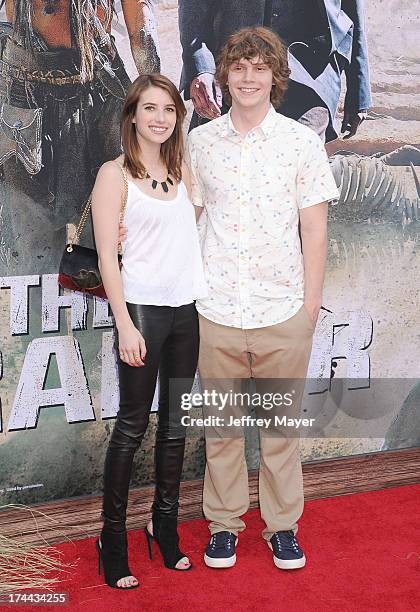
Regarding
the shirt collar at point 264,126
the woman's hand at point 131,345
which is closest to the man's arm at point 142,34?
the shirt collar at point 264,126

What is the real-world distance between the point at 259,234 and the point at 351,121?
1172mm

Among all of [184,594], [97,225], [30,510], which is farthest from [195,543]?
[97,225]

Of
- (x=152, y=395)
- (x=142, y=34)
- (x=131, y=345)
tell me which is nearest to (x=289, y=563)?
(x=152, y=395)

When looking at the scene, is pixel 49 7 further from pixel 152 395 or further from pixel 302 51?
pixel 152 395

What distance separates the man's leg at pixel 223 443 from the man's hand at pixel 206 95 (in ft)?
3.21

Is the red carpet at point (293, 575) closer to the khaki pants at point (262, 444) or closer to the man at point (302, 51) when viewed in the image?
the khaki pants at point (262, 444)

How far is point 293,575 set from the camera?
9.26 feet

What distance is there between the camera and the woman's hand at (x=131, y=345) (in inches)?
98.8

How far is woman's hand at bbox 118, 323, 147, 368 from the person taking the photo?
2510 millimetres

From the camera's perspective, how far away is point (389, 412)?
3.92m

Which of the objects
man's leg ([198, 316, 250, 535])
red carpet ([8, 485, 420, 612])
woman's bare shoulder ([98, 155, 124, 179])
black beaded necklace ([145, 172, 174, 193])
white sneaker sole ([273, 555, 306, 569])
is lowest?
red carpet ([8, 485, 420, 612])

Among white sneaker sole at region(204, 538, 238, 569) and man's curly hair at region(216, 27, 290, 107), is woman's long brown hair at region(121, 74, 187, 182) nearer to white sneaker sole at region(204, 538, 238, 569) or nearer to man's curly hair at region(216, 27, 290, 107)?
man's curly hair at region(216, 27, 290, 107)

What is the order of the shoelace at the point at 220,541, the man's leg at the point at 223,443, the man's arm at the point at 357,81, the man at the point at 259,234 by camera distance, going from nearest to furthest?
the man at the point at 259,234 → the man's leg at the point at 223,443 → the shoelace at the point at 220,541 → the man's arm at the point at 357,81

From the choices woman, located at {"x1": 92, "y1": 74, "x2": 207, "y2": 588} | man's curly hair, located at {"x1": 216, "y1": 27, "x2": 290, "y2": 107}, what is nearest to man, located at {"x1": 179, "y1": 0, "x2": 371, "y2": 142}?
man's curly hair, located at {"x1": 216, "y1": 27, "x2": 290, "y2": 107}
